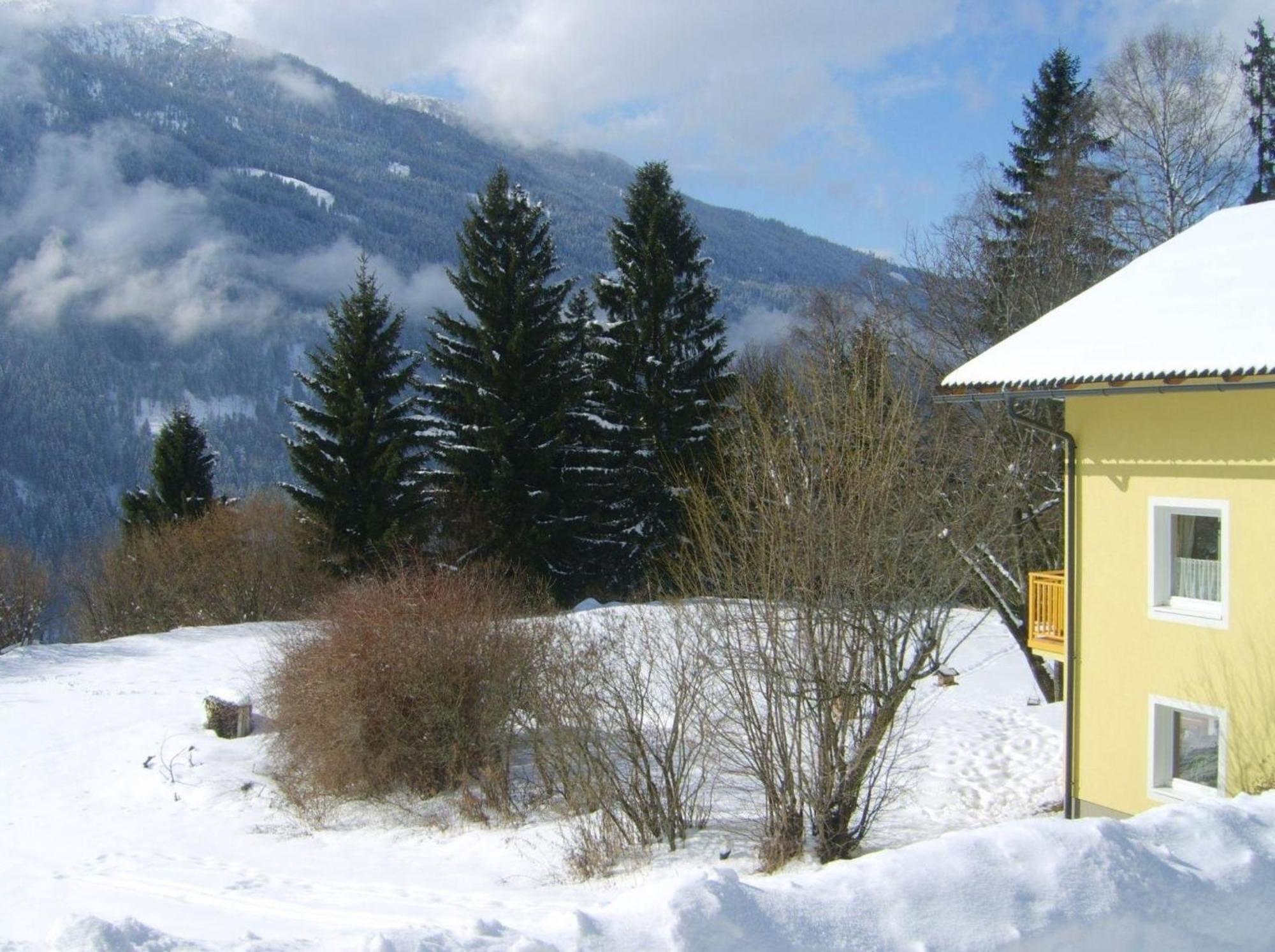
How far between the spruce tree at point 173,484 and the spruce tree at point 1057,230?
102ft

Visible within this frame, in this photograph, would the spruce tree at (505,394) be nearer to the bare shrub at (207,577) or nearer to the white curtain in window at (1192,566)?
the bare shrub at (207,577)

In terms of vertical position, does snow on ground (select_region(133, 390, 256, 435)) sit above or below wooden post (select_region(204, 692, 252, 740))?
above

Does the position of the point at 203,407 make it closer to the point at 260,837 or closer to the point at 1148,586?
the point at 260,837

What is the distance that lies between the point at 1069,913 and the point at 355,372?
29.1 metres

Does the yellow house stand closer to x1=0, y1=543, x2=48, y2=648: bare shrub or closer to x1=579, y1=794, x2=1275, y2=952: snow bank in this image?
x1=579, y1=794, x2=1275, y2=952: snow bank

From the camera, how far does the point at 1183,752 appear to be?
11.1 m

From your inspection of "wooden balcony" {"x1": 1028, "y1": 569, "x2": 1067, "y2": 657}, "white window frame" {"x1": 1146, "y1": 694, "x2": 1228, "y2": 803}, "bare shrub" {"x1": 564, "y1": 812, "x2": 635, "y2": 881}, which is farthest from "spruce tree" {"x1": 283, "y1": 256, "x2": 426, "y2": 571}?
"white window frame" {"x1": 1146, "y1": 694, "x2": 1228, "y2": 803}

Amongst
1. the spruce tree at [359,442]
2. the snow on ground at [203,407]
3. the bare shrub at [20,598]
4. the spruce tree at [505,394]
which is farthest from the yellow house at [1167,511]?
the snow on ground at [203,407]

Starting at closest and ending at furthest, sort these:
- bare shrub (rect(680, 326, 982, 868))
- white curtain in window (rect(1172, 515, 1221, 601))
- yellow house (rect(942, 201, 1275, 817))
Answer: yellow house (rect(942, 201, 1275, 817)) → white curtain in window (rect(1172, 515, 1221, 601)) → bare shrub (rect(680, 326, 982, 868))

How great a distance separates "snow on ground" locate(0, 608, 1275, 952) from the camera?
178 inches

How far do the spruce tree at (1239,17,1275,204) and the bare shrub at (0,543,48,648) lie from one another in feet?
133

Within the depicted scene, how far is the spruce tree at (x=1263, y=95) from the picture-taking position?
28.7m

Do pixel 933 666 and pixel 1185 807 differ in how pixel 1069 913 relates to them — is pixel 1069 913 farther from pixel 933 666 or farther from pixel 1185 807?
pixel 933 666

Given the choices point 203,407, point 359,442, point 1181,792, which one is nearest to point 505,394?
point 359,442
